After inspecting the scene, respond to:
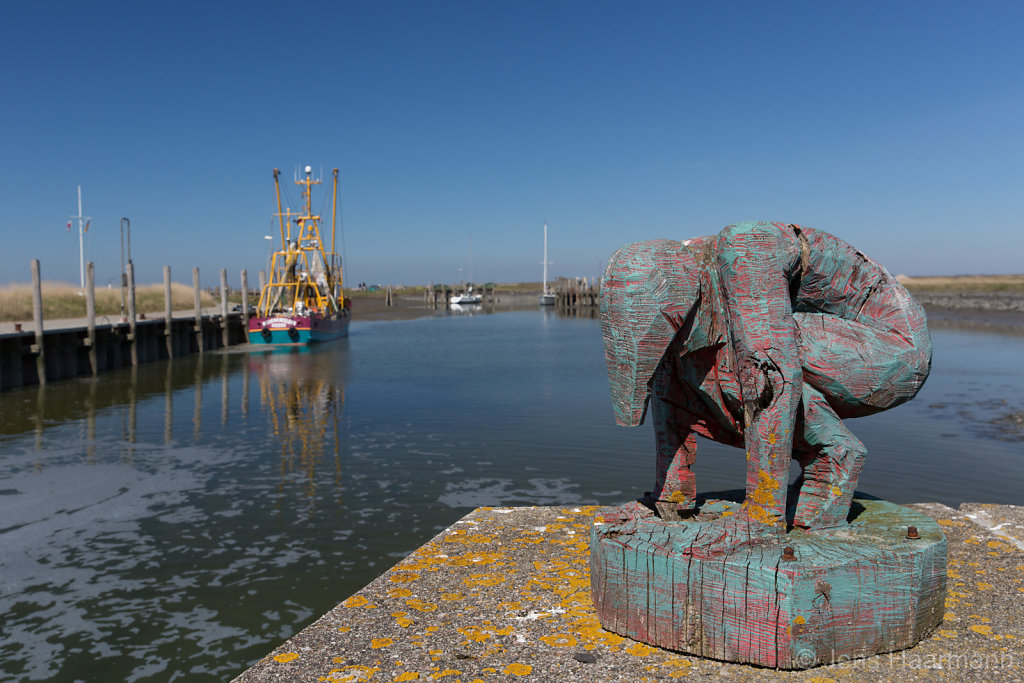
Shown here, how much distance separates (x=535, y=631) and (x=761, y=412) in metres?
1.60

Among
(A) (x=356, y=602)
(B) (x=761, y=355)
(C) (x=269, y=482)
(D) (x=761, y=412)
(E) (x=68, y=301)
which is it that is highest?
(E) (x=68, y=301)

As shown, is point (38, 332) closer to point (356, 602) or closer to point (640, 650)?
point (356, 602)

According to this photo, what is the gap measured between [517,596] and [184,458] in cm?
865

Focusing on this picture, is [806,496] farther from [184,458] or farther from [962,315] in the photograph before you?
[962,315]

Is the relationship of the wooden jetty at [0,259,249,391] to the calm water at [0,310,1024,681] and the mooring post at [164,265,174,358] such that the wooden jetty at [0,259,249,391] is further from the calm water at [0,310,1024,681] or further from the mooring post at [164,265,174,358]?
the calm water at [0,310,1024,681]

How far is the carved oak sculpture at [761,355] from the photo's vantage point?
11.5 ft

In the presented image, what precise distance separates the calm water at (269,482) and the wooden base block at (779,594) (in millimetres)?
3162

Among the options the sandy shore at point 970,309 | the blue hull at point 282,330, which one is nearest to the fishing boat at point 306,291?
the blue hull at point 282,330

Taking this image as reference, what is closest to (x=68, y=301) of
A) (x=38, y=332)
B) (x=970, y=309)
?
(x=38, y=332)

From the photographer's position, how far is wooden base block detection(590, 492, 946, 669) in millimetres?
3201

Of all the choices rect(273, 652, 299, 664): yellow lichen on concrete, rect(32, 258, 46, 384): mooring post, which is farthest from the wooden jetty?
rect(273, 652, 299, 664): yellow lichen on concrete

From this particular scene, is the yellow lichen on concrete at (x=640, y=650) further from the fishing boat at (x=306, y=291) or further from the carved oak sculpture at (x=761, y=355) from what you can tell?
the fishing boat at (x=306, y=291)

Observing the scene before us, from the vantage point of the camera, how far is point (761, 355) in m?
3.48

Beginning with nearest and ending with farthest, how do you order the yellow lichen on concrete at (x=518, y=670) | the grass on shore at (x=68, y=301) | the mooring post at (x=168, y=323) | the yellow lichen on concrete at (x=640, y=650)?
Answer: the yellow lichen on concrete at (x=518, y=670) → the yellow lichen on concrete at (x=640, y=650) → the mooring post at (x=168, y=323) → the grass on shore at (x=68, y=301)
